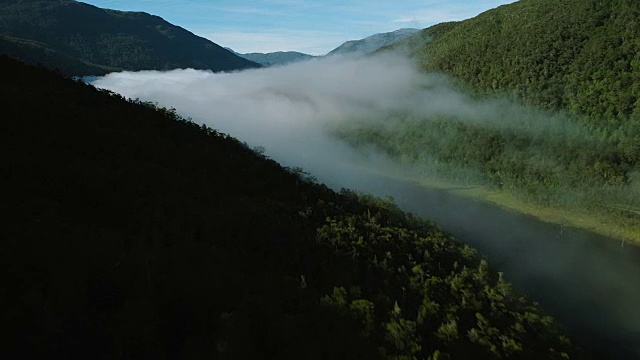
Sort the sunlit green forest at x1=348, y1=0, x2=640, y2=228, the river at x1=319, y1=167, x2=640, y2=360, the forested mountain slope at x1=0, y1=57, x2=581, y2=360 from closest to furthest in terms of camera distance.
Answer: the forested mountain slope at x1=0, y1=57, x2=581, y2=360
the river at x1=319, y1=167, x2=640, y2=360
the sunlit green forest at x1=348, y1=0, x2=640, y2=228

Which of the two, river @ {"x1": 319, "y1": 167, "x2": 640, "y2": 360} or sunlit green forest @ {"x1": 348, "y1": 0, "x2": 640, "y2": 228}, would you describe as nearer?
river @ {"x1": 319, "y1": 167, "x2": 640, "y2": 360}

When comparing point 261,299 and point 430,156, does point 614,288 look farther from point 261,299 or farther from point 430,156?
point 430,156

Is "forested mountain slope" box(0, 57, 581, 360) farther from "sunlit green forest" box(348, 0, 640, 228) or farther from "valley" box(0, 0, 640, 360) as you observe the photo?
"sunlit green forest" box(348, 0, 640, 228)

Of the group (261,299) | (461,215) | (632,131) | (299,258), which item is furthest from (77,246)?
(632,131)

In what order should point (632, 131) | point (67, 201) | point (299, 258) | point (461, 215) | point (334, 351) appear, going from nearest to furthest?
point (334, 351), point (67, 201), point (299, 258), point (461, 215), point (632, 131)

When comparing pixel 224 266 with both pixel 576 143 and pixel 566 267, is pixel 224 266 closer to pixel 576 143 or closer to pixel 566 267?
pixel 566 267

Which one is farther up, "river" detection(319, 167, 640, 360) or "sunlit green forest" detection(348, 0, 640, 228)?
"sunlit green forest" detection(348, 0, 640, 228)

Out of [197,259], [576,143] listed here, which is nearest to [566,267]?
[576,143]

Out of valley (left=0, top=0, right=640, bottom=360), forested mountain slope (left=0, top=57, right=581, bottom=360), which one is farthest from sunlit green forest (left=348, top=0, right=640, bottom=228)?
forested mountain slope (left=0, top=57, right=581, bottom=360)
